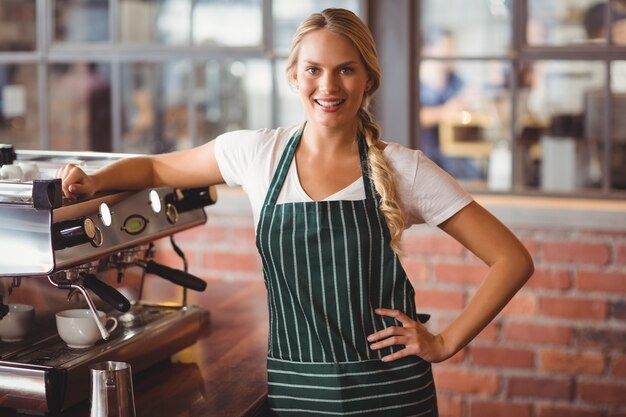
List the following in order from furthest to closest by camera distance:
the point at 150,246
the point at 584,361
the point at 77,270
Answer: the point at 584,361
the point at 150,246
the point at 77,270

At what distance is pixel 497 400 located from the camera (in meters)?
3.15

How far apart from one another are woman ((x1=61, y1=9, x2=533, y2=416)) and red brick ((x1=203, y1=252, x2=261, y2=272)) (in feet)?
5.04

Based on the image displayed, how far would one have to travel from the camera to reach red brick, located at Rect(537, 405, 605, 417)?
10.0 feet

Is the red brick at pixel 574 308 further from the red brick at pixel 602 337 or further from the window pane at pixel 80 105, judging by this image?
the window pane at pixel 80 105

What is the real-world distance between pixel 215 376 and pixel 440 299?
1.39 metres

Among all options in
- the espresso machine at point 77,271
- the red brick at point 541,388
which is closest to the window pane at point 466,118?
the red brick at point 541,388

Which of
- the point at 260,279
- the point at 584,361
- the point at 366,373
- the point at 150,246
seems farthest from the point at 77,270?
the point at 584,361

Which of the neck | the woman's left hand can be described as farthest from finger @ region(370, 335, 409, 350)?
the neck

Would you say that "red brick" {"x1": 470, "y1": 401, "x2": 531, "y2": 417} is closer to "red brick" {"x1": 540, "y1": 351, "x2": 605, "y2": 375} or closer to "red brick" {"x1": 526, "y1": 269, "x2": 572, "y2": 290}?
"red brick" {"x1": 540, "y1": 351, "x2": 605, "y2": 375}

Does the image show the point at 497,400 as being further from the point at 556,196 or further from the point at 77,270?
the point at 77,270

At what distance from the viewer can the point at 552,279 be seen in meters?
3.05

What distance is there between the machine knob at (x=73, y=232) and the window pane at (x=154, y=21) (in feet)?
6.58

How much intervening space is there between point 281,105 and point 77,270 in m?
1.83

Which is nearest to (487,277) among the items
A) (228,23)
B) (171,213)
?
(171,213)
